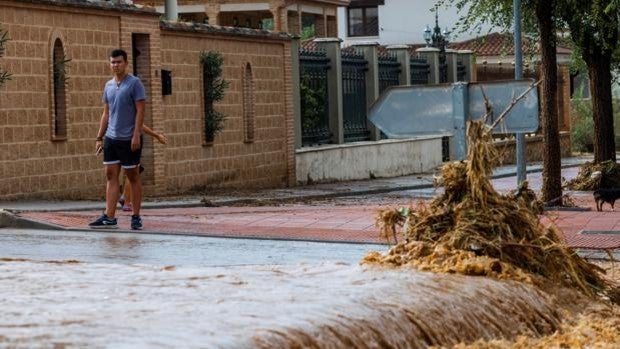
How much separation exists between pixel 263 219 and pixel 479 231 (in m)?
10.2

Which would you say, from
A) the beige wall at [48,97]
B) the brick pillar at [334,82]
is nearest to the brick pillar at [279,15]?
the brick pillar at [334,82]

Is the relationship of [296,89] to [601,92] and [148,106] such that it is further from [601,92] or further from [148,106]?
[148,106]

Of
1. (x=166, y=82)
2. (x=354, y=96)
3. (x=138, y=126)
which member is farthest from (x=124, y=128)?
(x=354, y=96)

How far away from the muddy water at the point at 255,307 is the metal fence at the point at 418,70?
33113 millimetres

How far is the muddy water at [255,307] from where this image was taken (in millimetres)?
6930

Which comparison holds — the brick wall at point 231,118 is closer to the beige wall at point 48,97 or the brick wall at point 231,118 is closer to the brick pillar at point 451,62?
the beige wall at point 48,97

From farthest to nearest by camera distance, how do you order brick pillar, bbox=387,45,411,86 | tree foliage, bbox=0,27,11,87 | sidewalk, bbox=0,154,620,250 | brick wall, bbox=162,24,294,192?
brick pillar, bbox=387,45,411,86 → brick wall, bbox=162,24,294,192 → tree foliage, bbox=0,27,11,87 → sidewalk, bbox=0,154,620,250

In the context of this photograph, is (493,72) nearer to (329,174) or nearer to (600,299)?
(329,174)

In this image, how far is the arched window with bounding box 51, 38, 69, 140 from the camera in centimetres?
2498

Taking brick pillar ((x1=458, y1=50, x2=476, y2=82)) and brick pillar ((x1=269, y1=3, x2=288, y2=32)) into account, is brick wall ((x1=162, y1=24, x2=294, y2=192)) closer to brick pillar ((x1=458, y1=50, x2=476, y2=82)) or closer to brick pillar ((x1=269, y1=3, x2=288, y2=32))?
brick pillar ((x1=458, y1=50, x2=476, y2=82))

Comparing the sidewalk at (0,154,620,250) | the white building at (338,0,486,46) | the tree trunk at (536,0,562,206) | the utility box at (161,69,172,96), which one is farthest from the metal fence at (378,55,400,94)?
the white building at (338,0,486,46)

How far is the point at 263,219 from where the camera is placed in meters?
20.3

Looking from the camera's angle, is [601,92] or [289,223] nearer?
[289,223]

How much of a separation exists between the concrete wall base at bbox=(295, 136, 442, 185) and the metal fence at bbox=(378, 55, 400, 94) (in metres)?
1.43
